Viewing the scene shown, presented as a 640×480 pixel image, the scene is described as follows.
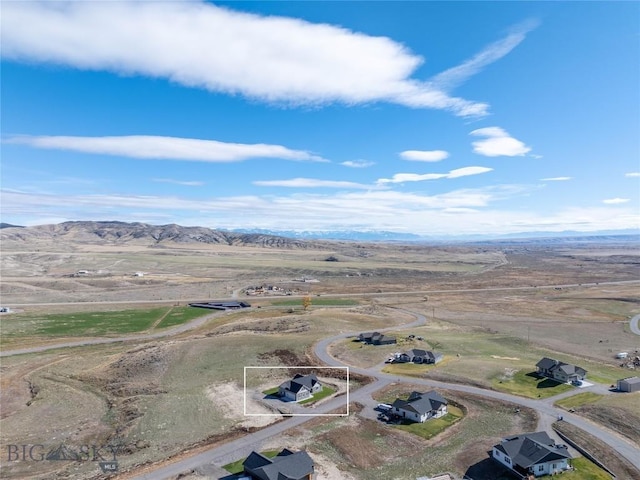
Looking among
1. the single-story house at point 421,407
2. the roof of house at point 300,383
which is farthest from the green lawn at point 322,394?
the single-story house at point 421,407

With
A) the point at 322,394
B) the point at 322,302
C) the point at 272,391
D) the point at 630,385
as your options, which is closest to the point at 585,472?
the point at 630,385

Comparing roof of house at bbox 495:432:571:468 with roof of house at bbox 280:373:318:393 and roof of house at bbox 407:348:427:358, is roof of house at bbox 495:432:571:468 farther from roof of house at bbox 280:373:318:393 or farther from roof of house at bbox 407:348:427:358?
roof of house at bbox 407:348:427:358

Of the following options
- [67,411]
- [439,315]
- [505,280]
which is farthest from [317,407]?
[505,280]

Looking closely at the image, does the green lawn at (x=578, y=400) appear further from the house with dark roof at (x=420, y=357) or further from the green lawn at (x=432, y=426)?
the house with dark roof at (x=420, y=357)

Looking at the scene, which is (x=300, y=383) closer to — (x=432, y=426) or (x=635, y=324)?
(x=432, y=426)

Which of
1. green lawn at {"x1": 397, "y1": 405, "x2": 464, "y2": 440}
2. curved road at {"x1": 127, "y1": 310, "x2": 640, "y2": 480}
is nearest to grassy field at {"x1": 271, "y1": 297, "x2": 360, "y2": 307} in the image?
curved road at {"x1": 127, "y1": 310, "x2": 640, "y2": 480}
